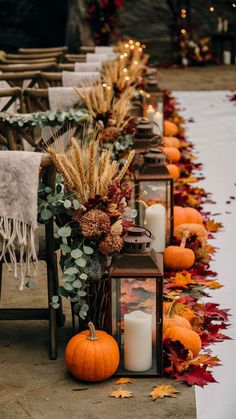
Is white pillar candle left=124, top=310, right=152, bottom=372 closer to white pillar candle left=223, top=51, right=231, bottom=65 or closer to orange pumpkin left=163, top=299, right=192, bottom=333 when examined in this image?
Result: orange pumpkin left=163, top=299, right=192, bottom=333

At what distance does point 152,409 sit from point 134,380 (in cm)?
28

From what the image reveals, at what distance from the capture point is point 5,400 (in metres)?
3.62

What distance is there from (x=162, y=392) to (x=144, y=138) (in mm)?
2310

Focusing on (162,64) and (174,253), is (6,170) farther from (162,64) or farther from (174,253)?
(162,64)

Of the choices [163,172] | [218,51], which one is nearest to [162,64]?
[218,51]

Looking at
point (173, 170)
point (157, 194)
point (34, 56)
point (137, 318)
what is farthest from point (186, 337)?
point (34, 56)

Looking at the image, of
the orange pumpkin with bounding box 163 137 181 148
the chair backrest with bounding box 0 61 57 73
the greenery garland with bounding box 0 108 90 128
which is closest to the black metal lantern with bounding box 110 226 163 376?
the greenery garland with bounding box 0 108 90 128

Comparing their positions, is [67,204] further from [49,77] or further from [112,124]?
[49,77]

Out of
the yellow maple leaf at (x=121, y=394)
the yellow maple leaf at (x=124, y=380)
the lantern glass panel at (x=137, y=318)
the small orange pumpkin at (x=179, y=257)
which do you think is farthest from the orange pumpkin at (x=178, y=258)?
the yellow maple leaf at (x=121, y=394)

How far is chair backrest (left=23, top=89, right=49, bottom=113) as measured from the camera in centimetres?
672

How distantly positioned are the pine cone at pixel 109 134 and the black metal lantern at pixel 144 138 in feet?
0.48

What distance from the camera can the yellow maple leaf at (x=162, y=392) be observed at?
11.8 ft

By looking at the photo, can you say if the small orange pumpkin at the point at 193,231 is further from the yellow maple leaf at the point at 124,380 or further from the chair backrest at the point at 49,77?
the chair backrest at the point at 49,77

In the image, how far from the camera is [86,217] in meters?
3.85
